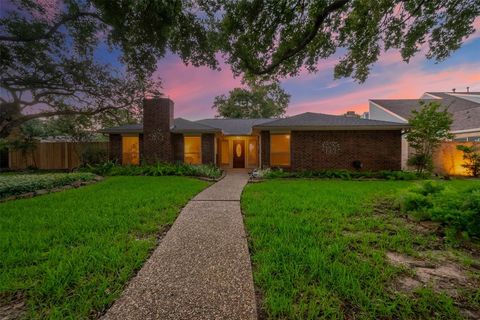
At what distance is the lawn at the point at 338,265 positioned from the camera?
164 cm

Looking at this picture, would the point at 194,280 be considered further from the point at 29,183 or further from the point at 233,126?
the point at 233,126

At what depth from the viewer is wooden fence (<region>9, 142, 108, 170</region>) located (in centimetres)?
1291

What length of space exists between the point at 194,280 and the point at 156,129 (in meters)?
11.4

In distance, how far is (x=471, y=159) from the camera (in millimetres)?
10375

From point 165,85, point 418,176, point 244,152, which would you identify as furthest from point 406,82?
point 165,85

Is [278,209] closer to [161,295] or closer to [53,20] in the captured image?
[161,295]

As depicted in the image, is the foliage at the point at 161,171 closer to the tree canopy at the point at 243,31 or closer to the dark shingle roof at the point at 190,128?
the dark shingle roof at the point at 190,128

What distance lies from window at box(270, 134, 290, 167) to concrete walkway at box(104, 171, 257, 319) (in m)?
8.31

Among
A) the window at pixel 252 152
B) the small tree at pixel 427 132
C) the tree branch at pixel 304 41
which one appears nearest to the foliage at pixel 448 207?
the tree branch at pixel 304 41

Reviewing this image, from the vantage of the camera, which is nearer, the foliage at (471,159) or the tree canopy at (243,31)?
the tree canopy at (243,31)

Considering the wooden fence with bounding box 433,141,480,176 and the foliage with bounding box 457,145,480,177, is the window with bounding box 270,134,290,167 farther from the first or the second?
the foliage with bounding box 457,145,480,177

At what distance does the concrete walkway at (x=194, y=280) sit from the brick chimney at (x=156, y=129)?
9.51 m

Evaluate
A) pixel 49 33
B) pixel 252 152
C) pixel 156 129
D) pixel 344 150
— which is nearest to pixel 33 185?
pixel 156 129

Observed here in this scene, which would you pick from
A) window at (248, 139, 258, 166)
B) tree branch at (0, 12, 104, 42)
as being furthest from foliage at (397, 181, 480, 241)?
tree branch at (0, 12, 104, 42)
